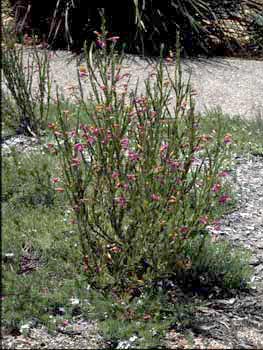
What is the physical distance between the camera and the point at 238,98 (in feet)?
25.8

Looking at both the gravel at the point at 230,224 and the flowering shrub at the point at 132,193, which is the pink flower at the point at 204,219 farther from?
the gravel at the point at 230,224

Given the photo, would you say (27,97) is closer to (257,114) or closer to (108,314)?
(257,114)

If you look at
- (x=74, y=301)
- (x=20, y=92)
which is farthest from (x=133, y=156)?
(x=20, y=92)

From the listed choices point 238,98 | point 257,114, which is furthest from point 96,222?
point 238,98

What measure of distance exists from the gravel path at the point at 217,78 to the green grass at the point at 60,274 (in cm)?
255

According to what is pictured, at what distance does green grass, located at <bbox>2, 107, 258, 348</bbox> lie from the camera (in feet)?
12.6

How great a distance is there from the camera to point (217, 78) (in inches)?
330

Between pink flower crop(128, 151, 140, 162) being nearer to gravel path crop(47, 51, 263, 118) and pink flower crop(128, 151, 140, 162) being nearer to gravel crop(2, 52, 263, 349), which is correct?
gravel crop(2, 52, 263, 349)

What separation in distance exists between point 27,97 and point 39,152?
0.61 meters

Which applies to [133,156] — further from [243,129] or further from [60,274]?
[243,129]

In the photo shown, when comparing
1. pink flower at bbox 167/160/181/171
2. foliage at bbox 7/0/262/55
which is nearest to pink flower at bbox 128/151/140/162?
pink flower at bbox 167/160/181/171

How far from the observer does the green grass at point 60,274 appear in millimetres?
3850

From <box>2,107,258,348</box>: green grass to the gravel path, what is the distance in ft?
8.36

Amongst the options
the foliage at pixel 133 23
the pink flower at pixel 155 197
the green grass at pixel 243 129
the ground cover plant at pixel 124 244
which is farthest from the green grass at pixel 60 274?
the foliage at pixel 133 23
